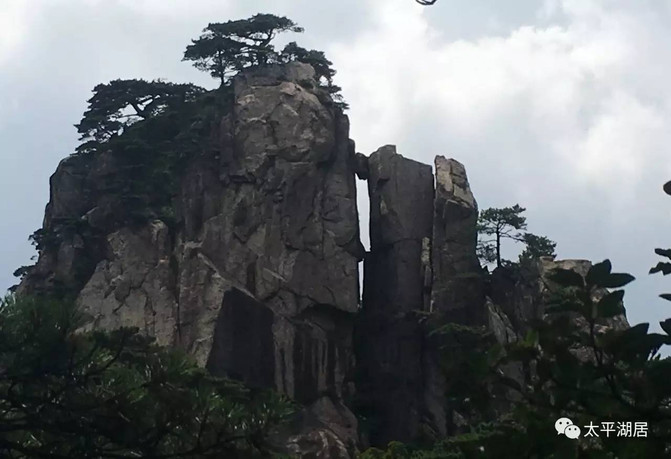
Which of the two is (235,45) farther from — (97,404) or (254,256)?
(97,404)

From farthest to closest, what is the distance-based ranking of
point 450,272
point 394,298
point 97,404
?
point 394,298
point 450,272
point 97,404

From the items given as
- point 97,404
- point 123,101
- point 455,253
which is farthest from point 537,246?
point 97,404

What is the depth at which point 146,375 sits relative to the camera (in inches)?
231

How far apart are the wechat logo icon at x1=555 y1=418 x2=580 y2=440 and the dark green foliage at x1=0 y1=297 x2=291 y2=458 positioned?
3.11m

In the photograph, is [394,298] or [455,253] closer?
[455,253]

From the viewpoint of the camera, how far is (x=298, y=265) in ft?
75.1

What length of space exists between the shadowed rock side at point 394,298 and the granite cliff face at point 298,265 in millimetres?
35

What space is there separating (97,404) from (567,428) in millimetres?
3679

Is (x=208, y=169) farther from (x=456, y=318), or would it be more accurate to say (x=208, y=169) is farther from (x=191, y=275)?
(x=456, y=318)

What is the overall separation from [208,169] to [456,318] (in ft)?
23.0

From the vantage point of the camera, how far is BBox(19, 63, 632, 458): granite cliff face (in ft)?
Result: 72.6

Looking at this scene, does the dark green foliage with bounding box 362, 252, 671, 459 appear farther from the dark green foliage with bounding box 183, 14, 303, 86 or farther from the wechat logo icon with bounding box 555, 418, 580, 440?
the dark green foliage with bounding box 183, 14, 303, 86

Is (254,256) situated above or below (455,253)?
below

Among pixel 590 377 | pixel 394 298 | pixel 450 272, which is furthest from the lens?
pixel 394 298
